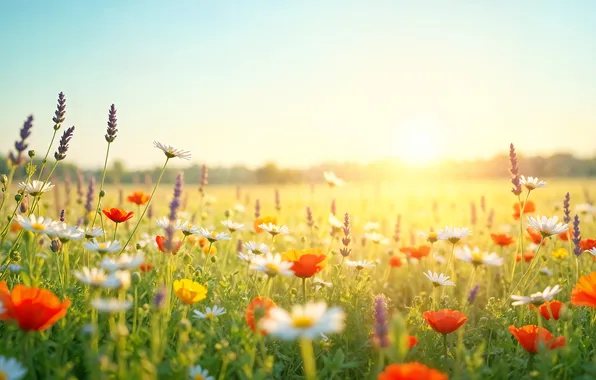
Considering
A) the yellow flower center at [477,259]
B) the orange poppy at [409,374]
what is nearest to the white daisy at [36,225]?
the orange poppy at [409,374]

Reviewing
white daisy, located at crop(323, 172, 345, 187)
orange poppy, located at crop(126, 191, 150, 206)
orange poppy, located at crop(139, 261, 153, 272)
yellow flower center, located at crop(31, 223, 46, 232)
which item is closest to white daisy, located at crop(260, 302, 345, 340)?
yellow flower center, located at crop(31, 223, 46, 232)

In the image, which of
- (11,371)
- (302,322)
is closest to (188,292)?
(11,371)

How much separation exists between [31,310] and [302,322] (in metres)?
1.00

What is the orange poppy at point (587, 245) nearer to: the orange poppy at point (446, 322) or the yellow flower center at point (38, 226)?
the orange poppy at point (446, 322)

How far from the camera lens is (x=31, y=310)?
1671mm

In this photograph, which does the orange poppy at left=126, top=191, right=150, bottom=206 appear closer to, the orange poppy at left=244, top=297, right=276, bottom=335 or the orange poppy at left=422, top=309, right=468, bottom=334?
the orange poppy at left=244, top=297, right=276, bottom=335

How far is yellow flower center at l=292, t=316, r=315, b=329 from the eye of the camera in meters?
1.30

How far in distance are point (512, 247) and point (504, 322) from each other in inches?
112

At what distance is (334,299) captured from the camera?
2939 millimetres

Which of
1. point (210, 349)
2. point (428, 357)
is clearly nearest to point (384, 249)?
point (428, 357)

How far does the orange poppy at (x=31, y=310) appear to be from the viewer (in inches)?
65.7

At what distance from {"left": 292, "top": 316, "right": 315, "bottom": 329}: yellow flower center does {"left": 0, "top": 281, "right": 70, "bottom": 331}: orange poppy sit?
928 mm

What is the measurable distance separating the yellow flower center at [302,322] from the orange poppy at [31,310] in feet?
3.04

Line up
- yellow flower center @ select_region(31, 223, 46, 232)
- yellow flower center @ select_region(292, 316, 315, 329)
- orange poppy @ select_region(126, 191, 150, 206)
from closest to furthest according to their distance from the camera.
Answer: yellow flower center @ select_region(292, 316, 315, 329) → yellow flower center @ select_region(31, 223, 46, 232) → orange poppy @ select_region(126, 191, 150, 206)
